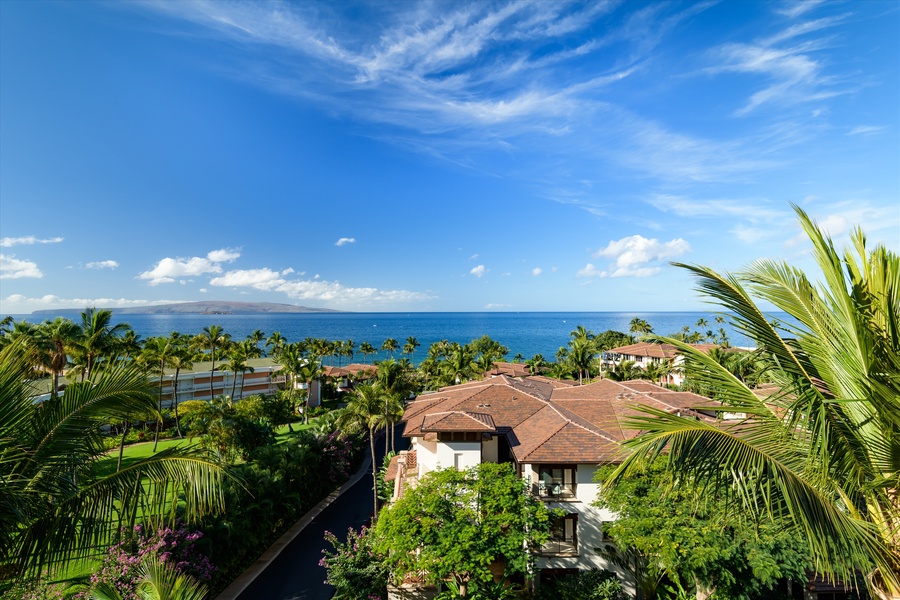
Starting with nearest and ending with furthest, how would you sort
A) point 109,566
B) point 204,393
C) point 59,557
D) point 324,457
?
point 59,557
point 109,566
point 324,457
point 204,393

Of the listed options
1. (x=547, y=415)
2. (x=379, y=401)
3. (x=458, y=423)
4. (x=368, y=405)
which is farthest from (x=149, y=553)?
(x=379, y=401)

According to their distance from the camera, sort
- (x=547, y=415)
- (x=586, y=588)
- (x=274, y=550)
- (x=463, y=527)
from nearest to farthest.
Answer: (x=463, y=527)
(x=586, y=588)
(x=547, y=415)
(x=274, y=550)

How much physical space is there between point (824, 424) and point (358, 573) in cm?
1925

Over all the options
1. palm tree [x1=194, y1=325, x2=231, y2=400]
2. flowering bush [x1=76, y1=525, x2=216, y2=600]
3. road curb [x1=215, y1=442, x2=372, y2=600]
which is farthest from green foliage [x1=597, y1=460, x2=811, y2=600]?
palm tree [x1=194, y1=325, x2=231, y2=400]

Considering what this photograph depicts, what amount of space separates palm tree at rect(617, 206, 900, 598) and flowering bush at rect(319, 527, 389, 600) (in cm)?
1675

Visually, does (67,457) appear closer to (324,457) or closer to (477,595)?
(477,595)

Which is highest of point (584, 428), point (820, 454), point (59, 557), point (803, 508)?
point (820, 454)

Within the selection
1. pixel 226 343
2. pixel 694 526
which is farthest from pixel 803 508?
pixel 226 343

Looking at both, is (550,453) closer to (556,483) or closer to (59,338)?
(556,483)

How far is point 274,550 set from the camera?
24.9m

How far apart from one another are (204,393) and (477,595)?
61.9m

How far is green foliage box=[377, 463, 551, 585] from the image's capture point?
15141 millimetres

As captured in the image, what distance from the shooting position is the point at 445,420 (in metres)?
20.9

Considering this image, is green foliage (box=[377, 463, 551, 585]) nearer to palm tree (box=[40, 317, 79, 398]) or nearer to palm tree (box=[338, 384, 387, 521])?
palm tree (box=[338, 384, 387, 521])
